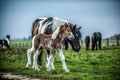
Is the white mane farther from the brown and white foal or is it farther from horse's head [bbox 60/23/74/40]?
horse's head [bbox 60/23/74/40]

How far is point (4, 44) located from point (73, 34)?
12.5 m

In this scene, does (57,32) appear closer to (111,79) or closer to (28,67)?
(28,67)

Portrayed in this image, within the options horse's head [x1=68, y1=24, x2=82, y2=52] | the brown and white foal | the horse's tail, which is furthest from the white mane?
the horse's tail

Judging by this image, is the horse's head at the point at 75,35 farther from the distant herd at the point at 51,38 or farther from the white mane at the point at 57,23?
the white mane at the point at 57,23

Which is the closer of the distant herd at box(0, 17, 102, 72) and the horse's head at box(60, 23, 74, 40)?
the horse's head at box(60, 23, 74, 40)

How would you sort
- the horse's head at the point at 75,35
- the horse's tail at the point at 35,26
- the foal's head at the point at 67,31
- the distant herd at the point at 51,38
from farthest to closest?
the horse's tail at the point at 35,26, the horse's head at the point at 75,35, the distant herd at the point at 51,38, the foal's head at the point at 67,31

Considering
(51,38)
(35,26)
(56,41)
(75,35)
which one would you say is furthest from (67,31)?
(35,26)

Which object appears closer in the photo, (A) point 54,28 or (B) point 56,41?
(B) point 56,41

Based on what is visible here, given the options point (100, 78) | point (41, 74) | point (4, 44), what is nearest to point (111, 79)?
point (100, 78)

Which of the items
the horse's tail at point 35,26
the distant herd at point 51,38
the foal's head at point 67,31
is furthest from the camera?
the horse's tail at point 35,26

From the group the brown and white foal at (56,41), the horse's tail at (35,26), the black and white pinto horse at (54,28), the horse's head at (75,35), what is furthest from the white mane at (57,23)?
the horse's tail at (35,26)

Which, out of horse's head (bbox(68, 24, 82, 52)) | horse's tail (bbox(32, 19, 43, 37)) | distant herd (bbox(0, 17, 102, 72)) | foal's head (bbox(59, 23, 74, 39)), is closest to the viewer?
foal's head (bbox(59, 23, 74, 39))

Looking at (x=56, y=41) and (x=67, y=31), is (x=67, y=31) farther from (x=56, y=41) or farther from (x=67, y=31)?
(x=56, y=41)

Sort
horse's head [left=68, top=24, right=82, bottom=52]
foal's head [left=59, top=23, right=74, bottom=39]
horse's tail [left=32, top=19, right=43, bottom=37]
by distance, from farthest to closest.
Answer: horse's tail [left=32, top=19, right=43, bottom=37] < horse's head [left=68, top=24, right=82, bottom=52] < foal's head [left=59, top=23, right=74, bottom=39]
